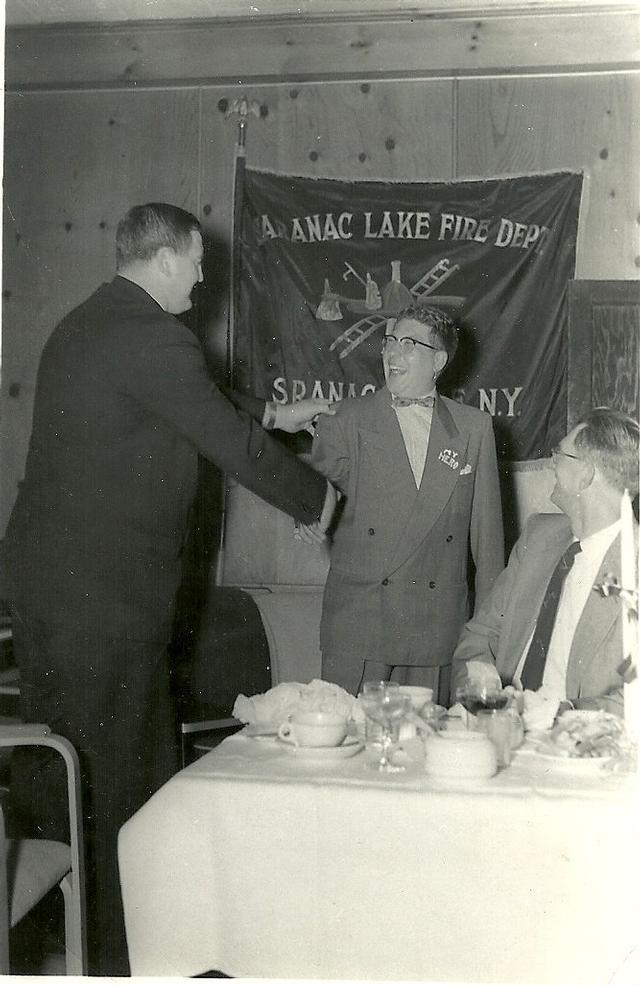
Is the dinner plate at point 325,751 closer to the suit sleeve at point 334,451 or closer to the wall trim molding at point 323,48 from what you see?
the suit sleeve at point 334,451

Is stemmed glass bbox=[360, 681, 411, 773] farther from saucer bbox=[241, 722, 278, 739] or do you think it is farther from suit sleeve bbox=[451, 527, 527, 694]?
suit sleeve bbox=[451, 527, 527, 694]

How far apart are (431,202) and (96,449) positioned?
199cm

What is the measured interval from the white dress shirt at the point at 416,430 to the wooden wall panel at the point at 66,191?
1.56 metres

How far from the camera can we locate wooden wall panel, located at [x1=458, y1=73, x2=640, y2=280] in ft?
13.1

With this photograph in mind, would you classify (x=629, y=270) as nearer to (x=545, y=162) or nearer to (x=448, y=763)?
(x=545, y=162)

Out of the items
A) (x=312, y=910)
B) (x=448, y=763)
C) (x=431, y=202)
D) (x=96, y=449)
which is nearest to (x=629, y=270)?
(x=431, y=202)

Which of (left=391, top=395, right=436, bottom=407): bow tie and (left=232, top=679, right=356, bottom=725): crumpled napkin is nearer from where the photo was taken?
(left=232, top=679, right=356, bottom=725): crumpled napkin

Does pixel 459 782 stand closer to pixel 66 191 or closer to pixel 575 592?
pixel 575 592

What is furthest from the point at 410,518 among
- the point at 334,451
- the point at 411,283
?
the point at 411,283

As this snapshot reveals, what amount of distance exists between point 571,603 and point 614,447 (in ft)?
1.33

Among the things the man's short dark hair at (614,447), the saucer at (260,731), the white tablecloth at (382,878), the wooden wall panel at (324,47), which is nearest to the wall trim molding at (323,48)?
the wooden wall panel at (324,47)

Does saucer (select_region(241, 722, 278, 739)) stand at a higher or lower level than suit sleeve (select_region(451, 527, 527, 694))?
lower

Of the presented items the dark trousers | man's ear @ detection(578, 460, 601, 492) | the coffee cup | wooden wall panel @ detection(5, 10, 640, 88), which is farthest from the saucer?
wooden wall panel @ detection(5, 10, 640, 88)

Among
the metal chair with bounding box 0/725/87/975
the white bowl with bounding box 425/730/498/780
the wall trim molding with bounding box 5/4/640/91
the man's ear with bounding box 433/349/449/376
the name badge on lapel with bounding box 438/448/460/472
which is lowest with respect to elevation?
the metal chair with bounding box 0/725/87/975
